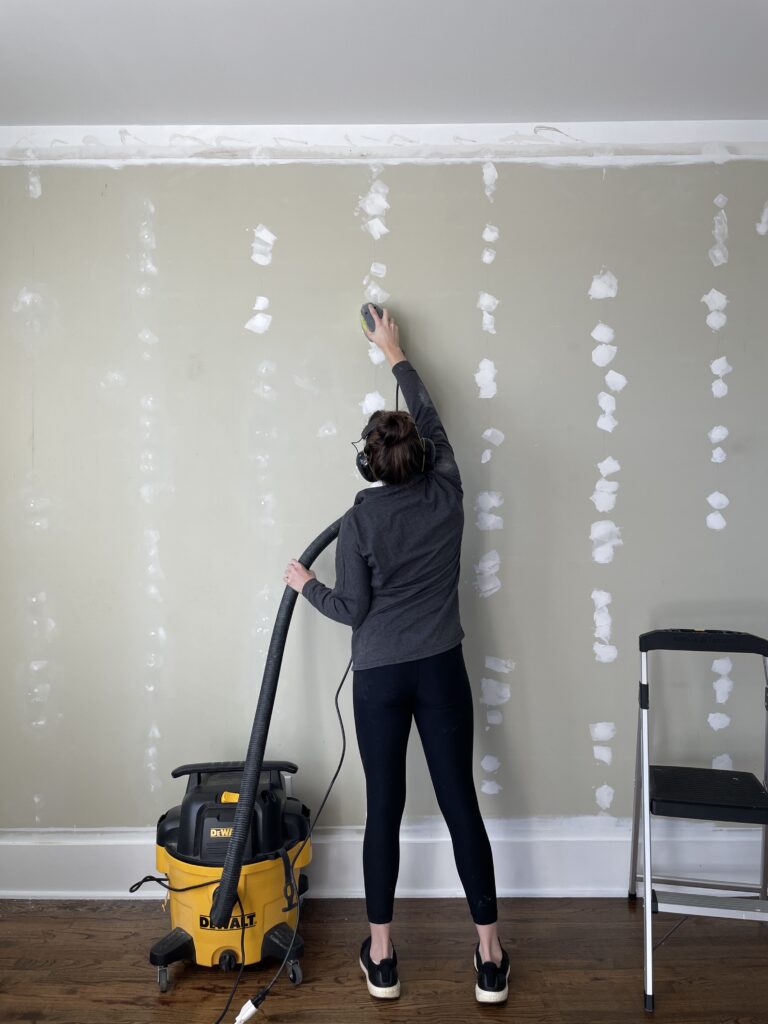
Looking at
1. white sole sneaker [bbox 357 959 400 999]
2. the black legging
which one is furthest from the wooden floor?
the black legging

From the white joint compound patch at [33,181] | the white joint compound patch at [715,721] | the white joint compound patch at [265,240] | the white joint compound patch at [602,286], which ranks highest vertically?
the white joint compound patch at [33,181]

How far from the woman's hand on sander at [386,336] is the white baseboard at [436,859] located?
4.86 ft

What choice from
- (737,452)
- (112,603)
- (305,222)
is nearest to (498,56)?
(305,222)

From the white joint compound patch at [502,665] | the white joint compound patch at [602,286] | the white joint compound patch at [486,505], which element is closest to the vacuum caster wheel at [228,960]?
the white joint compound patch at [502,665]

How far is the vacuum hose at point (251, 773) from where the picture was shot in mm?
1901

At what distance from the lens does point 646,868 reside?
196 centimetres

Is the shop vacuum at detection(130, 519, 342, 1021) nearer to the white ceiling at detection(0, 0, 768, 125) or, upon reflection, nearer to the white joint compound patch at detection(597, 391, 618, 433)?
the white joint compound patch at detection(597, 391, 618, 433)

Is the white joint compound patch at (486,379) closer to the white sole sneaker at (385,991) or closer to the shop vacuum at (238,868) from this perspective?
the shop vacuum at (238,868)

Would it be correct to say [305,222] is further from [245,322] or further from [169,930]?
[169,930]

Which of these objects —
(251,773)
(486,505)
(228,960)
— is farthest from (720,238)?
(228,960)

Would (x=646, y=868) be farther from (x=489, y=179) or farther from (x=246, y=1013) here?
(x=489, y=179)

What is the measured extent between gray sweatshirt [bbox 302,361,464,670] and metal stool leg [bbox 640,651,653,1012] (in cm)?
61

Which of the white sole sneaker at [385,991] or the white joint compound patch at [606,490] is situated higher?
the white joint compound patch at [606,490]

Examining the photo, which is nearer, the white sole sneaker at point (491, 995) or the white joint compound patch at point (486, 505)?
the white sole sneaker at point (491, 995)
